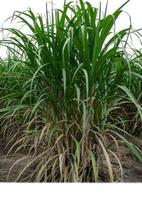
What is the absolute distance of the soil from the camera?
215 cm

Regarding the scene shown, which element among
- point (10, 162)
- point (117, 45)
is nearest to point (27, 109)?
point (10, 162)

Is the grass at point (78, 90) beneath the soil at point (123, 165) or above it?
above

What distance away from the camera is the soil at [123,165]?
2.15m

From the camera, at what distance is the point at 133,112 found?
267cm

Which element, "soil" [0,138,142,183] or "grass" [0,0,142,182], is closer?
"grass" [0,0,142,182]

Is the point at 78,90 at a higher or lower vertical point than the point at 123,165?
higher

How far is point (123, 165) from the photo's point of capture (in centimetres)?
231

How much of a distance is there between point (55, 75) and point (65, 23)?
359mm

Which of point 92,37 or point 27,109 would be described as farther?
point 27,109

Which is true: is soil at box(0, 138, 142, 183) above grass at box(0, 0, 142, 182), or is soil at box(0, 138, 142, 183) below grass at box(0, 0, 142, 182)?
below

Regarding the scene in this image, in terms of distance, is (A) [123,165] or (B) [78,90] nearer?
(B) [78,90]

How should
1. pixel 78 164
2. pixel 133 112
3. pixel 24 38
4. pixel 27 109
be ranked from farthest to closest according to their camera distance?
1. pixel 133 112
2. pixel 27 109
3. pixel 24 38
4. pixel 78 164

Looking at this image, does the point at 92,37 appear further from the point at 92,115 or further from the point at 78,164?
the point at 78,164

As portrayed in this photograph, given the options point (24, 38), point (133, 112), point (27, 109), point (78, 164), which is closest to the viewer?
point (78, 164)
